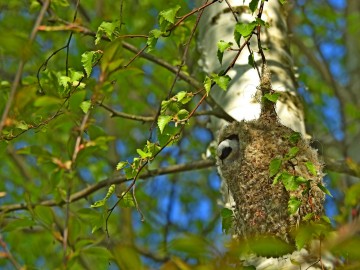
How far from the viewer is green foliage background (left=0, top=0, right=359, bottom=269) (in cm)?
141

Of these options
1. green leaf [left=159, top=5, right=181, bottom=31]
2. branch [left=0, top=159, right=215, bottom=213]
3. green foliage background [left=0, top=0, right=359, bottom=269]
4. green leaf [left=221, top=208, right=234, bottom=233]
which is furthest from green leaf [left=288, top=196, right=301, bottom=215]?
branch [left=0, top=159, right=215, bottom=213]

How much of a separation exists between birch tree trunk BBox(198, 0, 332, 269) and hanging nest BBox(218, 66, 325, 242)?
0.18 meters

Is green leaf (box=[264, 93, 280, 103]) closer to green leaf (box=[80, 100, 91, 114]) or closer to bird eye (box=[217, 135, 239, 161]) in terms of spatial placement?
bird eye (box=[217, 135, 239, 161])

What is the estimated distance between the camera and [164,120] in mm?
1894

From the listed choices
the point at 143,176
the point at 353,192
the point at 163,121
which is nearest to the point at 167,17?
the point at 163,121

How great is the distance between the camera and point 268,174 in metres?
2.05

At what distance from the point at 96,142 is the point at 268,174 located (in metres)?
0.66

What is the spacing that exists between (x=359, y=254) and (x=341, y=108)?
14.8 feet

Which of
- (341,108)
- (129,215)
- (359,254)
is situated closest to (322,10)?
(341,108)

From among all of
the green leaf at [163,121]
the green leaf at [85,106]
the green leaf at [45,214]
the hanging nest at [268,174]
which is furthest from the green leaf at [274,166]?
the green leaf at [45,214]

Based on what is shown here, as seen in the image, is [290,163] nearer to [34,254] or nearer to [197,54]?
[197,54]

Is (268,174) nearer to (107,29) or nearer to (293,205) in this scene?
(293,205)

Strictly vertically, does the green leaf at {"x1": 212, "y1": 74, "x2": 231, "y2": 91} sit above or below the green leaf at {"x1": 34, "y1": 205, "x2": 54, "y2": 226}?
above

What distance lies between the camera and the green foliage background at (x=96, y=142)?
141cm
